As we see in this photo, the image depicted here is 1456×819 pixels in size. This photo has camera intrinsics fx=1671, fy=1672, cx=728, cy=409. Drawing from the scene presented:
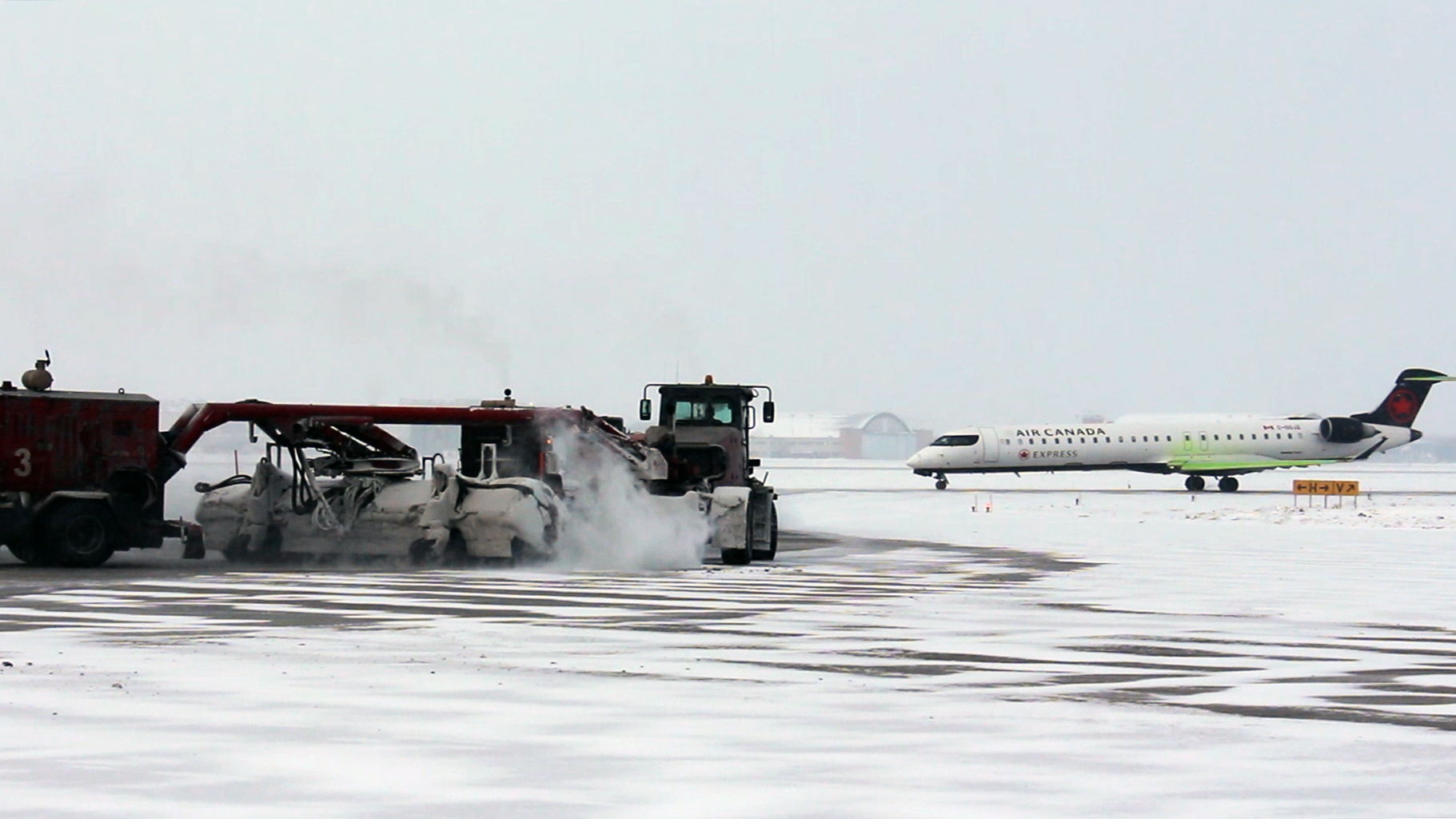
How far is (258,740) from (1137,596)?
12901 mm

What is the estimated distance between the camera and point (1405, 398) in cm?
7819

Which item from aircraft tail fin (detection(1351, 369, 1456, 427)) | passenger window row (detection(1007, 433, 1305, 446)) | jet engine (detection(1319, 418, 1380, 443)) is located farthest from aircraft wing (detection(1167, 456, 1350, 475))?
aircraft tail fin (detection(1351, 369, 1456, 427))

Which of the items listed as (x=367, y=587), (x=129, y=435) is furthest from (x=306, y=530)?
(x=367, y=587)

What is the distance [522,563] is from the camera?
78.1 ft

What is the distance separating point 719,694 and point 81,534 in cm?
1450

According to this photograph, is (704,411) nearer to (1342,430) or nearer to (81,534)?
(81,534)

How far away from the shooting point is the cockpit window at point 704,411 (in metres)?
27.0

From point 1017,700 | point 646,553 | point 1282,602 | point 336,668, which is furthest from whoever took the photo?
point 646,553

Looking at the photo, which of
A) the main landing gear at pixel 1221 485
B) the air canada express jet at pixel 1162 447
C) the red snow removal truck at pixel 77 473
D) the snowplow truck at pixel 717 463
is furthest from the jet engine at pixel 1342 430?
the red snow removal truck at pixel 77 473

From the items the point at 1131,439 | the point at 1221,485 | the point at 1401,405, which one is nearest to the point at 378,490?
the point at 1131,439

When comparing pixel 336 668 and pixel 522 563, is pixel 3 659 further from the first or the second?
pixel 522 563

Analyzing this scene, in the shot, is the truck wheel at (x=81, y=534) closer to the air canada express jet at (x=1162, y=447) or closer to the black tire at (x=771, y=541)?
the black tire at (x=771, y=541)

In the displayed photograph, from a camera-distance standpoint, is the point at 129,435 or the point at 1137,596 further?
the point at 129,435

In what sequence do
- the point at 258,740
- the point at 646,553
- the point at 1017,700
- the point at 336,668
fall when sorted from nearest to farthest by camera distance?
the point at 258,740
the point at 1017,700
the point at 336,668
the point at 646,553
